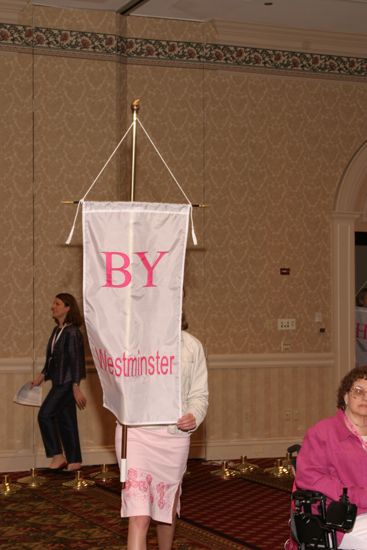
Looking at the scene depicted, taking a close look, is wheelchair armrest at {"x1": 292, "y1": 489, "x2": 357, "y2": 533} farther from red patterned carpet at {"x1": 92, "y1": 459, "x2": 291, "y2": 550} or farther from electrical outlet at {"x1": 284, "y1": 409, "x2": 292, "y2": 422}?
electrical outlet at {"x1": 284, "y1": 409, "x2": 292, "y2": 422}

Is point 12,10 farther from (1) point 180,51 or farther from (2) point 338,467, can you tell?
(2) point 338,467

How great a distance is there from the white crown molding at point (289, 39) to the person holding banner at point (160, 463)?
5.49 metres

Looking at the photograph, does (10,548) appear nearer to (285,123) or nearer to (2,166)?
(2,166)

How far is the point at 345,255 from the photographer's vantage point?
34.9 feet

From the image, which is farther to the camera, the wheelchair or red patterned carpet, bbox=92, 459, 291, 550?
red patterned carpet, bbox=92, 459, 291, 550

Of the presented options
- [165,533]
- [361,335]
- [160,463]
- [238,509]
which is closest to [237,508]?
[238,509]

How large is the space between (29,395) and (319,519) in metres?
4.98

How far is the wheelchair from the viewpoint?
14.5ft

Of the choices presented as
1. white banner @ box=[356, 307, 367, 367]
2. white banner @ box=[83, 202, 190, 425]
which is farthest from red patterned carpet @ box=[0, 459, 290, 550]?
white banner @ box=[356, 307, 367, 367]

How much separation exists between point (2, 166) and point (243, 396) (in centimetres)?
322

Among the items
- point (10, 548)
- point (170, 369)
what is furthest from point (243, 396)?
point (170, 369)

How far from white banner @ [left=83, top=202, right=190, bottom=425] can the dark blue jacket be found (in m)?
3.99

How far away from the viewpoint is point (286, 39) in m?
10.4

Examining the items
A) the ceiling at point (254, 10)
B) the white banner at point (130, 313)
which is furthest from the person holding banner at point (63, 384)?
the white banner at point (130, 313)
